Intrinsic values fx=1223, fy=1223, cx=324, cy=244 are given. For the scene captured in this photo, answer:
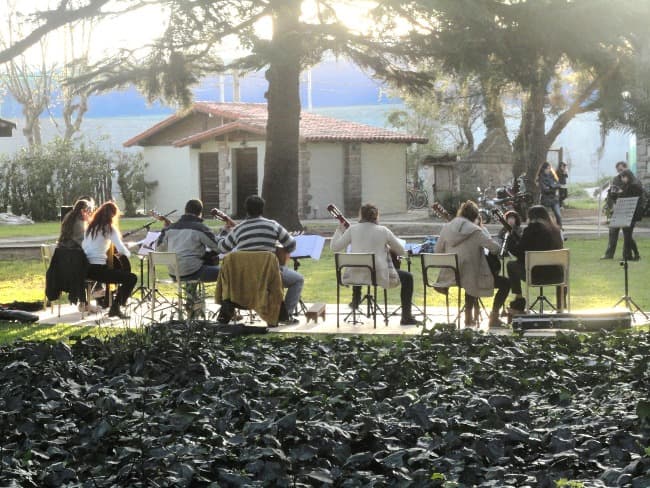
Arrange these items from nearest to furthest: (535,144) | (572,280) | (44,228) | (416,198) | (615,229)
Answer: (572,280), (615,229), (535,144), (44,228), (416,198)

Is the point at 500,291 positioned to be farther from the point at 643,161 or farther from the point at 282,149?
the point at 643,161

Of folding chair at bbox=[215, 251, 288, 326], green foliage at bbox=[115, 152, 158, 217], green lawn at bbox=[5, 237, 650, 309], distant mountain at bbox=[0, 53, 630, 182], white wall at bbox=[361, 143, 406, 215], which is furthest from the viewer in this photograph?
distant mountain at bbox=[0, 53, 630, 182]

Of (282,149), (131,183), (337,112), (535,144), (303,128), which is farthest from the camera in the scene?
(337,112)

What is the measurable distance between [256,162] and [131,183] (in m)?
5.28

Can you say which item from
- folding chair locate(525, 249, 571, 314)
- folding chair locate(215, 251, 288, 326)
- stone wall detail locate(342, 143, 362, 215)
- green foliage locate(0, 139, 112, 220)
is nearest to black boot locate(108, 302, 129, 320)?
folding chair locate(215, 251, 288, 326)

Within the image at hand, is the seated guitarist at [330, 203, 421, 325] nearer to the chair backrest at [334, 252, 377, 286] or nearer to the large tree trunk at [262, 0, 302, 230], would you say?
the chair backrest at [334, 252, 377, 286]

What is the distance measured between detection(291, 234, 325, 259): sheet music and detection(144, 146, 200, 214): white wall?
90.1ft

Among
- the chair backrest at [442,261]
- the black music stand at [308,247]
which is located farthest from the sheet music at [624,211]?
the black music stand at [308,247]

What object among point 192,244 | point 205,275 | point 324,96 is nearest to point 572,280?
point 205,275

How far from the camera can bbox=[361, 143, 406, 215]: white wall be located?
1526 inches

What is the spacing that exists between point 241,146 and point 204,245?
84.3 feet

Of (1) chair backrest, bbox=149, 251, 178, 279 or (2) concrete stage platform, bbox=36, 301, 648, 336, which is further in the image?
(1) chair backrest, bbox=149, 251, 178, 279

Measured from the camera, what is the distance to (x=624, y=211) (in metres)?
12.3

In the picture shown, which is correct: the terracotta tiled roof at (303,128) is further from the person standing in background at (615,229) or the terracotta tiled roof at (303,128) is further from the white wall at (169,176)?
the person standing in background at (615,229)
